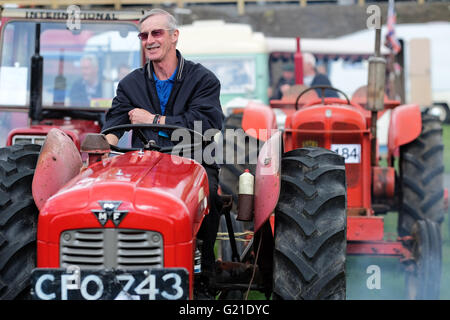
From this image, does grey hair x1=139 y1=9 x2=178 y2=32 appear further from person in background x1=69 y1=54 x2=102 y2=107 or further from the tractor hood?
person in background x1=69 y1=54 x2=102 y2=107

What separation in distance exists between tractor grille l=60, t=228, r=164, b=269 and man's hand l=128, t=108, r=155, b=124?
3.54 ft

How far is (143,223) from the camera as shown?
3469 mm

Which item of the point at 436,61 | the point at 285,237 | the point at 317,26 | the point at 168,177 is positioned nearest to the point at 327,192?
the point at 285,237

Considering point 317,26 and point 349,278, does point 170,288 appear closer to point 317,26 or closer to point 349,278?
point 349,278

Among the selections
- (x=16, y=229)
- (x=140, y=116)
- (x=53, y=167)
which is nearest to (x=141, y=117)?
(x=140, y=116)

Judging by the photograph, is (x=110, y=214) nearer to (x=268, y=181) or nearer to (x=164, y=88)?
(x=268, y=181)

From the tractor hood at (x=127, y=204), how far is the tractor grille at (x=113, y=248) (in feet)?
0.12

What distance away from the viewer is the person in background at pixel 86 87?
725cm

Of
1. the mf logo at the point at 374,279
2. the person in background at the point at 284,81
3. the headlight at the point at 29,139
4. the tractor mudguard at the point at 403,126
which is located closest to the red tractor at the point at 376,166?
the tractor mudguard at the point at 403,126

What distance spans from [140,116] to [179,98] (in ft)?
0.87

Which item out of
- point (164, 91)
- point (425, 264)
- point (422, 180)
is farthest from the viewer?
point (422, 180)

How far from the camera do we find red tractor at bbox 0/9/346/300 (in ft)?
11.2

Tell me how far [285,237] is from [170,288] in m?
0.98

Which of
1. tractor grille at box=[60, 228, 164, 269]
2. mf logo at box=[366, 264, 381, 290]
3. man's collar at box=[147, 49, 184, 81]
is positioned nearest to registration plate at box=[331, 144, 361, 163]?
mf logo at box=[366, 264, 381, 290]
